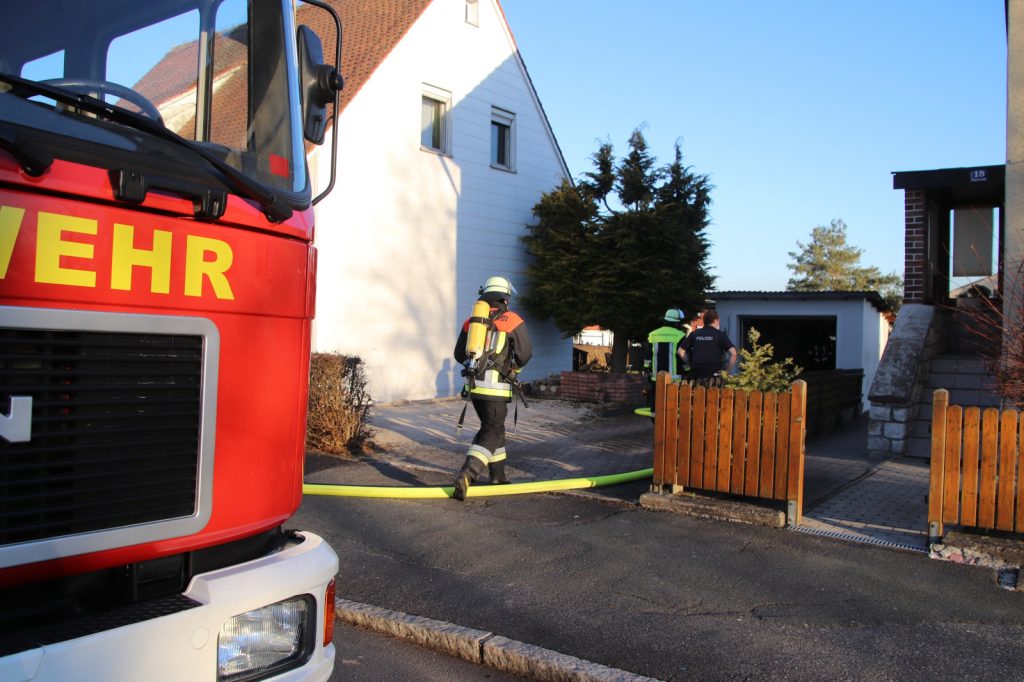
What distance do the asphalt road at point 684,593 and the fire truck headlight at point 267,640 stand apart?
1535mm

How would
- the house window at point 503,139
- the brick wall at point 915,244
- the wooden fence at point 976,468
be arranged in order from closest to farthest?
the wooden fence at point 976,468 → the brick wall at point 915,244 → the house window at point 503,139

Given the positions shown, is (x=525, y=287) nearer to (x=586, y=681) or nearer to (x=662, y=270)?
(x=662, y=270)

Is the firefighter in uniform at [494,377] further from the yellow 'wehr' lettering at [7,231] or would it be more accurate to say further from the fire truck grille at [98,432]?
the yellow 'wehr' lettering at [7,231]

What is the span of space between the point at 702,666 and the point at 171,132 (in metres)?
3.28

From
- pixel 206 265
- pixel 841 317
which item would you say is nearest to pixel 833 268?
pixel 841 317

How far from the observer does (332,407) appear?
9320 mm

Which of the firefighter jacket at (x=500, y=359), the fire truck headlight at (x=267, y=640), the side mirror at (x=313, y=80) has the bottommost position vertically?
the fire truck headlight at (x=267, y=640)

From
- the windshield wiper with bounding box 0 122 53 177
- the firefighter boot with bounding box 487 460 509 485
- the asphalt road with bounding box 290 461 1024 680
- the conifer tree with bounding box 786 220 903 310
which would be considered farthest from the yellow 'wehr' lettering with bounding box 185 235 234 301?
the conifer tree with bounding box 786 220 903 310

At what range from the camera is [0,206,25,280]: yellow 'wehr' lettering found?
2070 millimetres

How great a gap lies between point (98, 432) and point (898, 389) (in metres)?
9.11

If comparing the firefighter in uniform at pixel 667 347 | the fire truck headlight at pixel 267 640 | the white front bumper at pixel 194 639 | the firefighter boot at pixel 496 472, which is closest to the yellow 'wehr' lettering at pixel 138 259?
the white front bumper at pixel 194 639

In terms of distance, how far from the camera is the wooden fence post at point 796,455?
20.7ft

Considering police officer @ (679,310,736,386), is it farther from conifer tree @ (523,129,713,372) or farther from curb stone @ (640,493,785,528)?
conifer tree @ (523,129,713,372)

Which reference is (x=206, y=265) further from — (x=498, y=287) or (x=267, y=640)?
(x=498, y=287)
